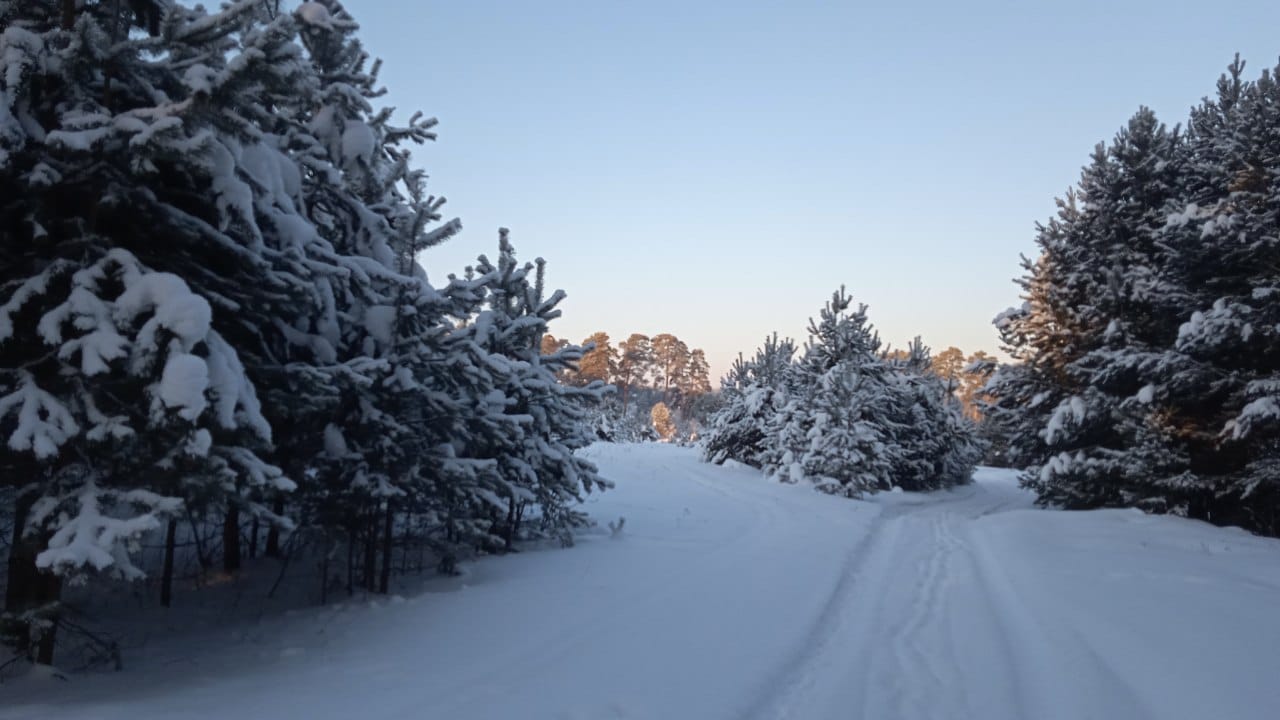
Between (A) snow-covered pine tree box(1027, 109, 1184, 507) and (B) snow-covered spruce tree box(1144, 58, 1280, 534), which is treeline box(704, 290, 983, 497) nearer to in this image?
(A) snow-covered pine tree box(1027, 109, 1184, 507)

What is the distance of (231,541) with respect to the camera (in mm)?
8867

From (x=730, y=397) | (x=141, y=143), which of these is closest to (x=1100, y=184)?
(x=730, y=397)

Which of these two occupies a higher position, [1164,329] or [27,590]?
[1164,329]

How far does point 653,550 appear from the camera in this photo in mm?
11273

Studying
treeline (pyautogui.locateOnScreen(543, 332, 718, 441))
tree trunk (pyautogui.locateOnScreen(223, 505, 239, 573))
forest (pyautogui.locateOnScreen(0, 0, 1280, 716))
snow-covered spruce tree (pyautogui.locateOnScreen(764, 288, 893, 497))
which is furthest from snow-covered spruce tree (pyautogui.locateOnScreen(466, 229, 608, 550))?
treeline (pyautogui.locateOnScreen(543, 332, 718, 441))

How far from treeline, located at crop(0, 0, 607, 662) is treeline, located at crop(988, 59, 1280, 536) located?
52.6 ft

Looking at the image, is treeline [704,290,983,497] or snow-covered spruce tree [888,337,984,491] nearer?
treeline [704,290,983,497]

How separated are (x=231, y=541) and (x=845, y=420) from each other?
61.3ft

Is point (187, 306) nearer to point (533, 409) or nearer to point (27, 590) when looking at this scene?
point (27, 590)

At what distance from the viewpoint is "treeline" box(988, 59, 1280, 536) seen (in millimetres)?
14258

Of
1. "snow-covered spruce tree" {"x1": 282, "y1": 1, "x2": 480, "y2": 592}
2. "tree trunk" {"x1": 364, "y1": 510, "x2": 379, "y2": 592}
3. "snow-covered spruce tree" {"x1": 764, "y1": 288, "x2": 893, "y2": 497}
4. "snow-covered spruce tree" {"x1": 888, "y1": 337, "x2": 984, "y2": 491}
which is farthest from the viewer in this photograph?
"snow-covered spruce tree" {"x1": 888, "y1": 337, "x2": 984, "y2": 491}

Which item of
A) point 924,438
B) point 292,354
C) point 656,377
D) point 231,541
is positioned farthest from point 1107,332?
point 656,377

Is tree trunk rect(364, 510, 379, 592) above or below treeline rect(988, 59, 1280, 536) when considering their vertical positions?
below

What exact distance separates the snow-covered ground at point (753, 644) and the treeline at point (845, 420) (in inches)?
414
